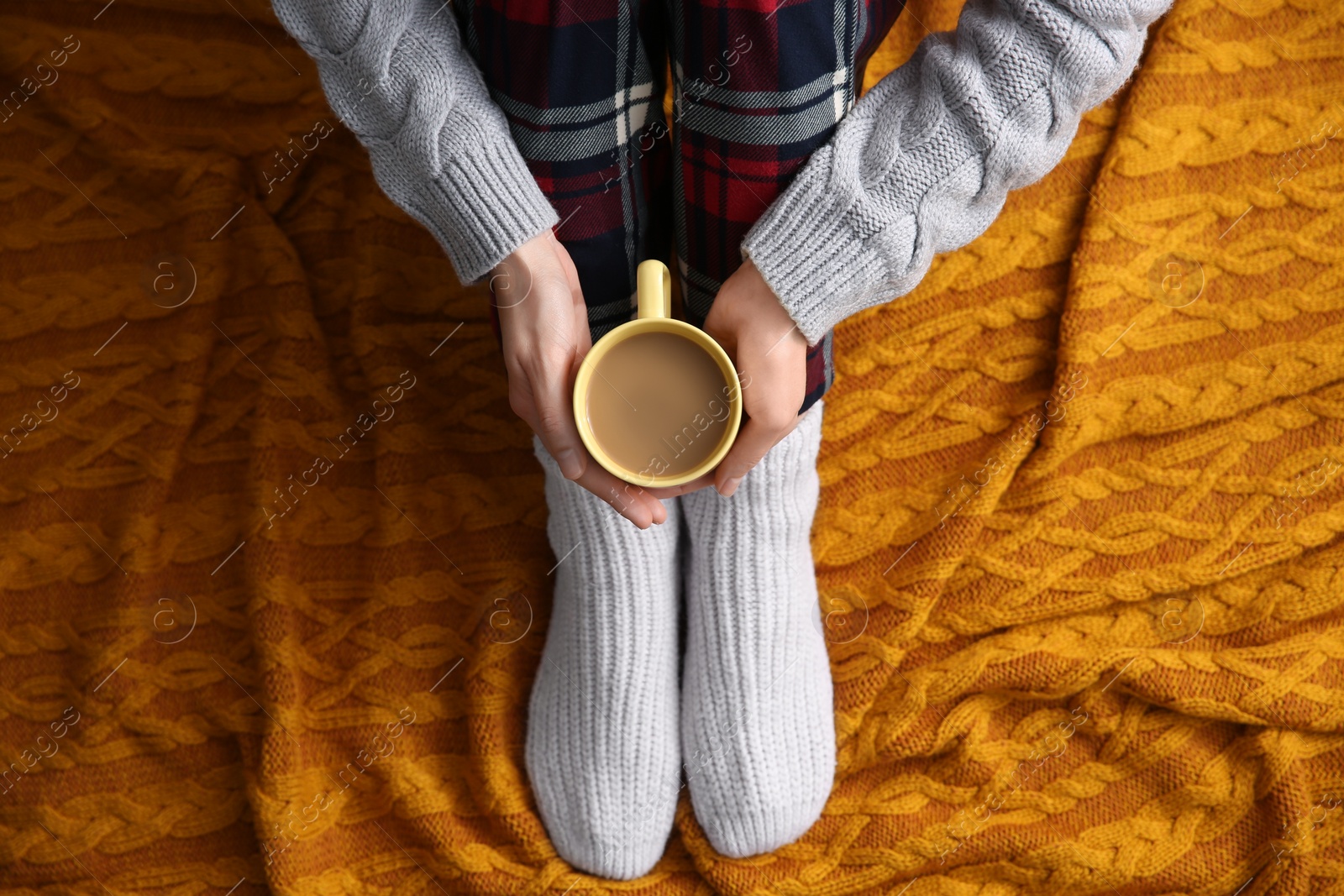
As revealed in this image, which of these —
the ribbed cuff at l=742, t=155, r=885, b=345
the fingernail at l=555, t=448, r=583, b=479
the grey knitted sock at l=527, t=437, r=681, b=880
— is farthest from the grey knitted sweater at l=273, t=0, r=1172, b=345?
the grey knitted sock at l=527, t=437, r=681, b=880

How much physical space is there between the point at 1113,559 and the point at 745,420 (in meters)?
0.50

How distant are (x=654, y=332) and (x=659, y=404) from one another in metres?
0.05

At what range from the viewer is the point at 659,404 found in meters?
0.67

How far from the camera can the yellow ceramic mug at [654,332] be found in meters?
0.64

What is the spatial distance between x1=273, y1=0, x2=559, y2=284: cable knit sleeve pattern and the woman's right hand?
2cm

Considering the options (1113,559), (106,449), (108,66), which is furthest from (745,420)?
(108,66)

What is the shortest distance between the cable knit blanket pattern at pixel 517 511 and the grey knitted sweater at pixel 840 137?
14.7 inches

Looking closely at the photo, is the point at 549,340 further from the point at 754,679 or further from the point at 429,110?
the point at 754,679

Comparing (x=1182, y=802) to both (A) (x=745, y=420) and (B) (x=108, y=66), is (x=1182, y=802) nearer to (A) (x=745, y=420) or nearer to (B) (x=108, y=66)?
(A) (x=745, y=420)

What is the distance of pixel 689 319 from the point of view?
31.5 inches

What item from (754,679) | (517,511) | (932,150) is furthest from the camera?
(517,511)

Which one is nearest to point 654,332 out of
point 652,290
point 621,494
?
point 652,290

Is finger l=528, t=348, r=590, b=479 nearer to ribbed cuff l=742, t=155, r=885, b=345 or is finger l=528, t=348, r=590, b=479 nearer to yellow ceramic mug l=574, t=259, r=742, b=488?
yellow ceramic mug l=574, t=259, r=742, b=488

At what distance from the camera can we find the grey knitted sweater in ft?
2.07
